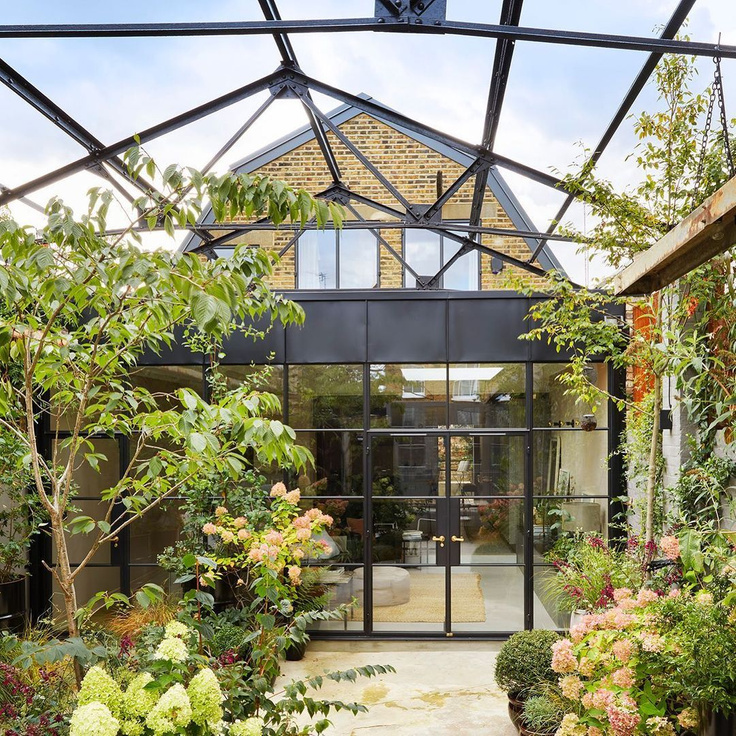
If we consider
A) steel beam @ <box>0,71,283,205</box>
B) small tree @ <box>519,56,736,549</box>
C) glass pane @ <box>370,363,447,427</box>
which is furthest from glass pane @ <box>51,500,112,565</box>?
small tree @ <box>519,56,736,549</box>

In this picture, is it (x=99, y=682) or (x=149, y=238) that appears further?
(x=149, y=238)

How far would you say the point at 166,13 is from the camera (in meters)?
3.35

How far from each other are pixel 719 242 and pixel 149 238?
219 inches

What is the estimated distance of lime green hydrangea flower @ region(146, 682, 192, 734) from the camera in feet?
6.09

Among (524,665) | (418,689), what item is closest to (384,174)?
(418,689)

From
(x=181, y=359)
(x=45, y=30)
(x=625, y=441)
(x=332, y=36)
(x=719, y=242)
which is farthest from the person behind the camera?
(x=181, y=359)

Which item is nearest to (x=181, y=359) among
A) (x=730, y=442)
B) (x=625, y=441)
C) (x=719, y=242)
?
(x=625, y=441)

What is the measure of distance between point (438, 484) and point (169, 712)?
5040 millimetres

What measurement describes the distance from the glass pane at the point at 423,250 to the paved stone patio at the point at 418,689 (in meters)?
5.31

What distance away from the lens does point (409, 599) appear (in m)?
6.73

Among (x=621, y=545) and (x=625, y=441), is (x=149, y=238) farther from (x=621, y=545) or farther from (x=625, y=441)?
(x=621, y=545)

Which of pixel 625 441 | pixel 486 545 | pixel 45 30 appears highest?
pixel 45 30

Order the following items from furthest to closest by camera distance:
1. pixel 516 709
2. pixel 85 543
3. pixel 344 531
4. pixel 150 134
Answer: pixel 85 543
pixel 344 531
pixel 150 134
pixel 516 709

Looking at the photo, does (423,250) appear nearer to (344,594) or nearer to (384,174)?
(384,174)
